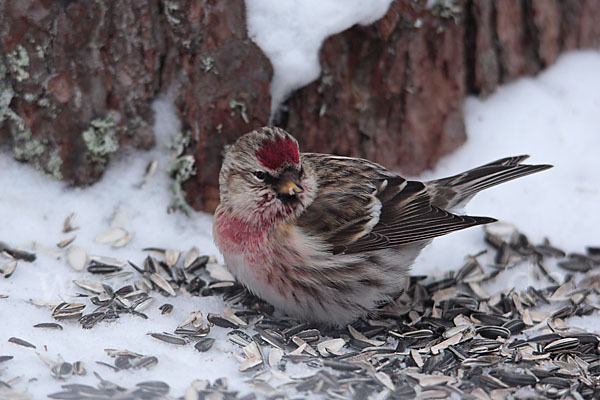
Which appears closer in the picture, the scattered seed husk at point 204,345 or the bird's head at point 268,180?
the scattered seed husk at point 204,345

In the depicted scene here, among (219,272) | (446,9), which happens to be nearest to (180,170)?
(219,272)

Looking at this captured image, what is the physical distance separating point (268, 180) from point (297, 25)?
88 cm

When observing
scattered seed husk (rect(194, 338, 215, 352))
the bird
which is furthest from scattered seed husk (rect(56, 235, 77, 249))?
scattered seed husk (rect(194, 338, 215, 352))

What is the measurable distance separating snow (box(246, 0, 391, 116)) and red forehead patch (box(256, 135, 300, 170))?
0.67m

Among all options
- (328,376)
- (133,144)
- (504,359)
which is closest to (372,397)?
(328,376)

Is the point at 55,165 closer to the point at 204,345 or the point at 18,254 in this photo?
the point at 18,254

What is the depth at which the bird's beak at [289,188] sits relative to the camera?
2.99 meters

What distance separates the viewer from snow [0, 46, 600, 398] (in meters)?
2.71

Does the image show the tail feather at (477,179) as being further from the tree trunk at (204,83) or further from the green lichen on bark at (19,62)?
the green lichen on bark at (19,62)

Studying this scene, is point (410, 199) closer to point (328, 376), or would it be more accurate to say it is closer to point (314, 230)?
point (314, 230)

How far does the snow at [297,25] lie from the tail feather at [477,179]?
881 millimetres

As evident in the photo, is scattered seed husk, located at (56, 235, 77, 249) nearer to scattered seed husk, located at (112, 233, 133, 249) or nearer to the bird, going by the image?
scattered seed husk, located at (112, 233, 133, 249)

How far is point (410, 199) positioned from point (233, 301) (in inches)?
37.2

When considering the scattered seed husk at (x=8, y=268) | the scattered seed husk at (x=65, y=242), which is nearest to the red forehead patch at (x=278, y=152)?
the scattered seed husk at (x=65, y=242)
